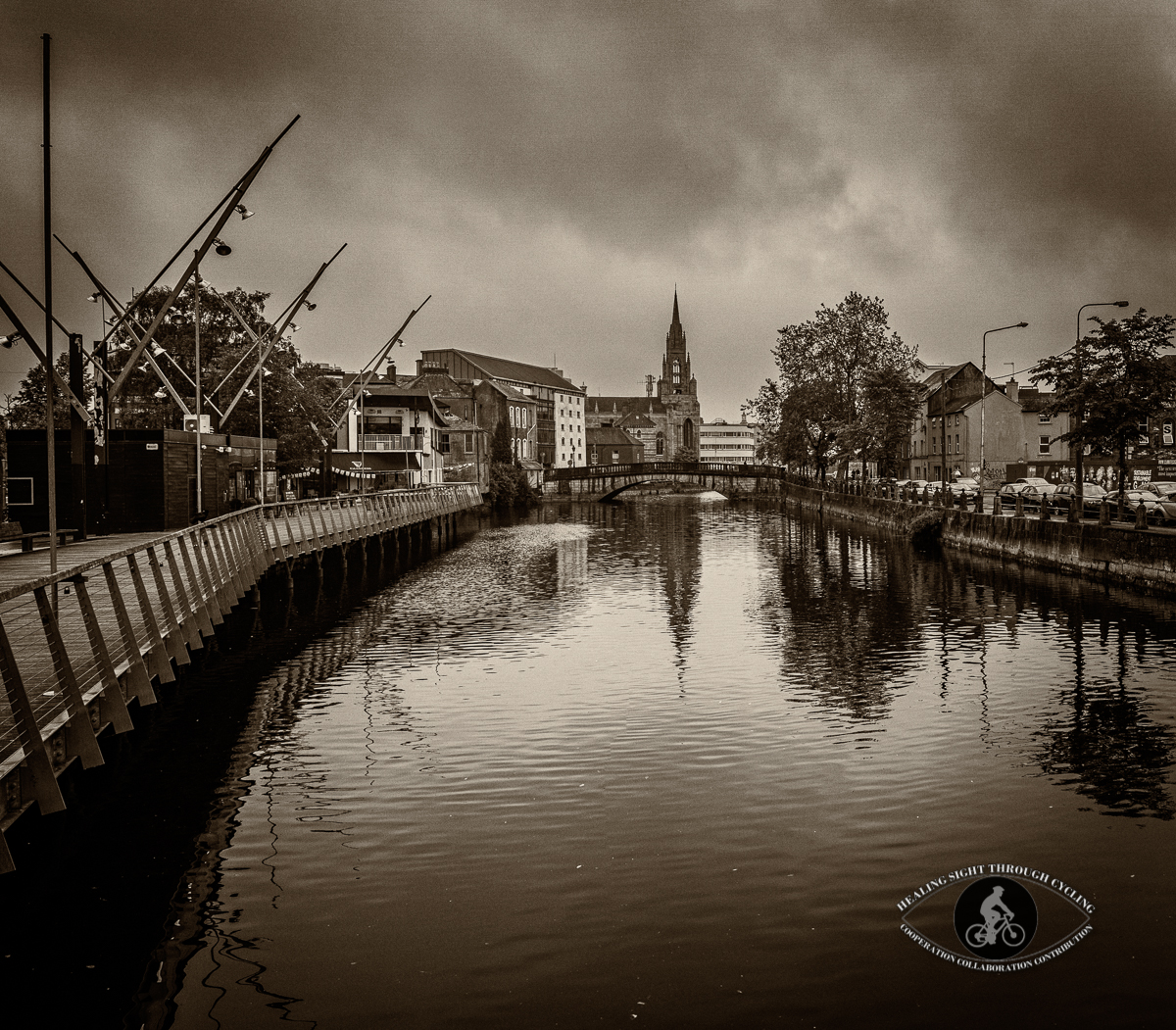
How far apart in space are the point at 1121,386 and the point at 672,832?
35578 millimetres

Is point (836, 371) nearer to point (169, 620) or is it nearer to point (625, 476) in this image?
point (625, 476)

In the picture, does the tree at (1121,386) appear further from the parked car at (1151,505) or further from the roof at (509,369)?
the roof at (509,369)

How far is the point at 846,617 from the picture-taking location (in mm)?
27859

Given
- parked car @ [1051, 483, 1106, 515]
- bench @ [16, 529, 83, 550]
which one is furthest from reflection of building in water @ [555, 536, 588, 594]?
parked car @ [1051, 483, 1106, 515]

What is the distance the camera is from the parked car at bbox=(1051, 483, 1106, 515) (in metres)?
40.1

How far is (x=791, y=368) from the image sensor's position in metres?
84.8

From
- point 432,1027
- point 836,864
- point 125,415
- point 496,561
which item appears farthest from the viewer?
point 125,415

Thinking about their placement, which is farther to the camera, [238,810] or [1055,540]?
[1055,540]

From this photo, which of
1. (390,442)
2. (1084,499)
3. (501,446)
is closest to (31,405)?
(390,442)

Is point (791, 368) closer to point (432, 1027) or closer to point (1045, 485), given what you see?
point (1045, 485)

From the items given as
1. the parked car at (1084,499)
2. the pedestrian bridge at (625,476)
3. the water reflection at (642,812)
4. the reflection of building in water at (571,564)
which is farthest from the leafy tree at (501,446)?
the water reflection at (642,812)

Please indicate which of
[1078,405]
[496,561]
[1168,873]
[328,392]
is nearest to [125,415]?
Result: [328,392]

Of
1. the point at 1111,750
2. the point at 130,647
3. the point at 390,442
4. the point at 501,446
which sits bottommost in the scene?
Answer: the point at 1111,750

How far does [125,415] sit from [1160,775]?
6362 cm
